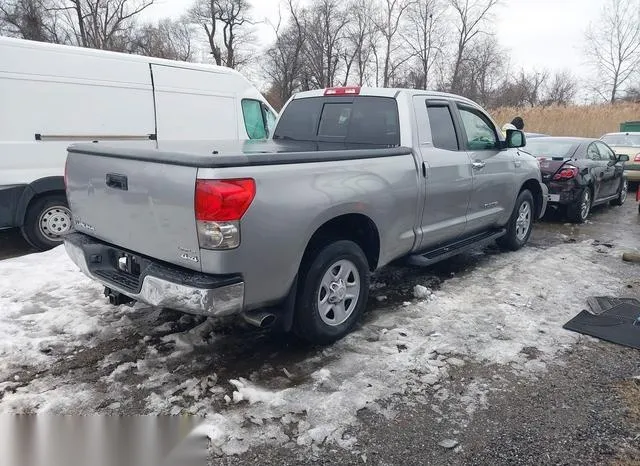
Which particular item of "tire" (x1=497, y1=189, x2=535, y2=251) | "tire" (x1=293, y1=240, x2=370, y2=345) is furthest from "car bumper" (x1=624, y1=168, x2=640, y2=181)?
"tire" (x1=293, y1=240, x2=370, y2=345)

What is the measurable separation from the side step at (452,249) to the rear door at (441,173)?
0.26ft

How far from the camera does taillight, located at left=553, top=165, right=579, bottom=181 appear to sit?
873 cm

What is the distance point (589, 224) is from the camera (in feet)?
29.9

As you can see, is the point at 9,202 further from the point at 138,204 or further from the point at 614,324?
the point at 614,324

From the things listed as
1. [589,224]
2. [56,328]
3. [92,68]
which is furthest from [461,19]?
[56,328]

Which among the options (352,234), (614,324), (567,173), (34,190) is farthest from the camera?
(567,173)

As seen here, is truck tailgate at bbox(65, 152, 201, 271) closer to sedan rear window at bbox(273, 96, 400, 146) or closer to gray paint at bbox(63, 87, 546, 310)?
gray paint at bbox(63, 87, 546, 310)

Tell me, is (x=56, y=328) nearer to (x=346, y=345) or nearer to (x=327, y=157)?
(x=346, y=345)

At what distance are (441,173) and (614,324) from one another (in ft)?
6.75

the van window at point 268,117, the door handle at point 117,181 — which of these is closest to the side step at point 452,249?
the door handle at point 117,181

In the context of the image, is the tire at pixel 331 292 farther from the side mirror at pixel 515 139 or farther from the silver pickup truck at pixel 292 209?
the side mirror at pixel 515 139

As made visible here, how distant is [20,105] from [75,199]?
3202 mm

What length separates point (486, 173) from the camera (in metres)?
5.59

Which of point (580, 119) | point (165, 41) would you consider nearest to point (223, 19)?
point (165, 41)
